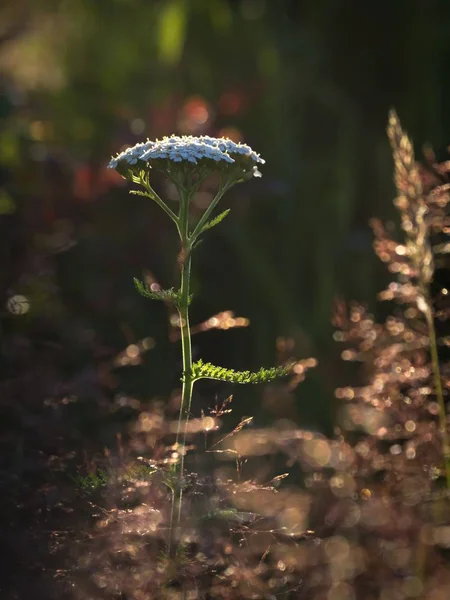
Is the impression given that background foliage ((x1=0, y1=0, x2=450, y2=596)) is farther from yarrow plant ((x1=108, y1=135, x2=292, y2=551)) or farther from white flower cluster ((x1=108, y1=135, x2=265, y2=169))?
white flower cluster ((x1=108, y1=135, x2=265, y2=169))

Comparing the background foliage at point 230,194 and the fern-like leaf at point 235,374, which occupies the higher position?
the background foliage at point 230,194

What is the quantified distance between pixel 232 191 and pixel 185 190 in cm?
269

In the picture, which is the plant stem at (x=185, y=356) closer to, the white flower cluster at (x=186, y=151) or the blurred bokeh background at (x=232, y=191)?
the white flower cluster at (x=186, y=151)

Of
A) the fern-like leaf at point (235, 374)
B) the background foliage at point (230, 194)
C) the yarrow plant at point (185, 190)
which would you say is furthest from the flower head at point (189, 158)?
the background foliage at point (230, 194)

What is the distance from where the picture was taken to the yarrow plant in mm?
1667

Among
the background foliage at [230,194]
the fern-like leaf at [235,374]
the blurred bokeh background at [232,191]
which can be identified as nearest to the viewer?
the fern-like leaf at [235,374]

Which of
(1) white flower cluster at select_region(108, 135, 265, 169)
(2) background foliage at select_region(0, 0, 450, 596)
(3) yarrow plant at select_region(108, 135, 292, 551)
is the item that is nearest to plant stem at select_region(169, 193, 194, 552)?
(3) yarrow plant at select_region(108, 135, 292, 551)

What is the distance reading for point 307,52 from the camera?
5117 mm

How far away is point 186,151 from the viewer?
1.67 metres

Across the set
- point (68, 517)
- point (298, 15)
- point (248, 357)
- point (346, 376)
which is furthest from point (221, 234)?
point (68, 517)

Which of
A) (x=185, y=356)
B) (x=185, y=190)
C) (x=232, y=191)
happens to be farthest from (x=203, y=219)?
(x=232, y=191)

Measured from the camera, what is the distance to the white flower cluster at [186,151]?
5.46ft

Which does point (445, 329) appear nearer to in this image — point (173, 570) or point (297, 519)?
point (297, 519)

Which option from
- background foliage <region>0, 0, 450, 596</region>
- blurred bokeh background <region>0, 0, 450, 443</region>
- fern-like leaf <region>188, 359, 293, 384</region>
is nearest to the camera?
fern-like leaf <region>188, 359, 293, 384</region>
